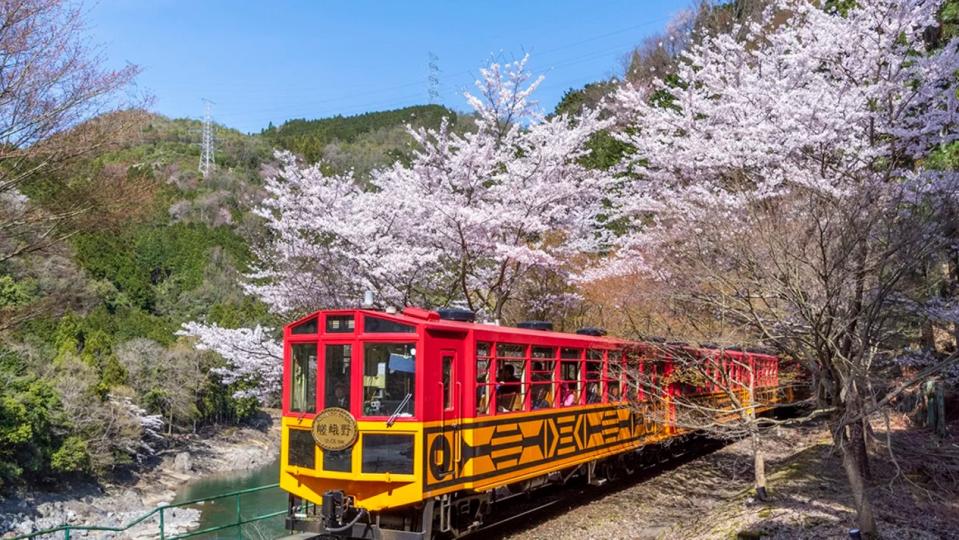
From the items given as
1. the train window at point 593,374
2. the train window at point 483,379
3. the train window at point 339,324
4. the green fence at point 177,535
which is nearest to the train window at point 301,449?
the green fence at point 177,535

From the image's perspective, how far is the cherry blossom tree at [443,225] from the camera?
13633 millimetres

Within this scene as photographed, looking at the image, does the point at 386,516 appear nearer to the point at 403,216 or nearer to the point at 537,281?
the point at 403,216

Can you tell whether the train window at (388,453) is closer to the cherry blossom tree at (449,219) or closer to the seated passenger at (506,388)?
the seated passenger at (506,388)

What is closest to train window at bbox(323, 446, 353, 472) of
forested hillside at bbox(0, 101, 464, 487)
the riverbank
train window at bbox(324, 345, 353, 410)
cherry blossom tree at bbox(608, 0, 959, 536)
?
train window at bbox(324, 345, 353, 410)

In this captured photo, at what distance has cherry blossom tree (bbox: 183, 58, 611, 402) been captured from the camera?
13.6 metres

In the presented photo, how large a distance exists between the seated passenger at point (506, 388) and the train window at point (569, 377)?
1.03 m

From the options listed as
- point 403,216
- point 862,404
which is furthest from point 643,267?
point 862,404

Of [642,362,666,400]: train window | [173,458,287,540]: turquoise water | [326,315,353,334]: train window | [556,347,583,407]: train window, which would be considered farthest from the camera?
[642,362,666,400]: train window

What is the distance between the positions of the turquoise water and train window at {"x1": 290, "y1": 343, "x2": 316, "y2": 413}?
1.91 meters

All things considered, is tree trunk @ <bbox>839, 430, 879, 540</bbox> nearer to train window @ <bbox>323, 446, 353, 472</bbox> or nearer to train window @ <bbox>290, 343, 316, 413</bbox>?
train window @ <bbox>323, 446, 353, 472</bbox>

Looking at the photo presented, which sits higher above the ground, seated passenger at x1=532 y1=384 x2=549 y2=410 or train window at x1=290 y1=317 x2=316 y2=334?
train window at x1=290 y1=317 x2=316 y2=334

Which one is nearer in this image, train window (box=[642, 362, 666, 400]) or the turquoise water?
the turquoise water

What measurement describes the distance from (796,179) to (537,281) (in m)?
6.76

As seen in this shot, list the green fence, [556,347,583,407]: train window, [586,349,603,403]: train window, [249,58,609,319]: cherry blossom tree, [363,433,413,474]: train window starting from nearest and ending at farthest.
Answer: the green fence, [363,433,413,474]: train window, [556,347,583,407]: train window, [586,349,603,403]: train window, [249,58,609,319]: cherry blossom tree
